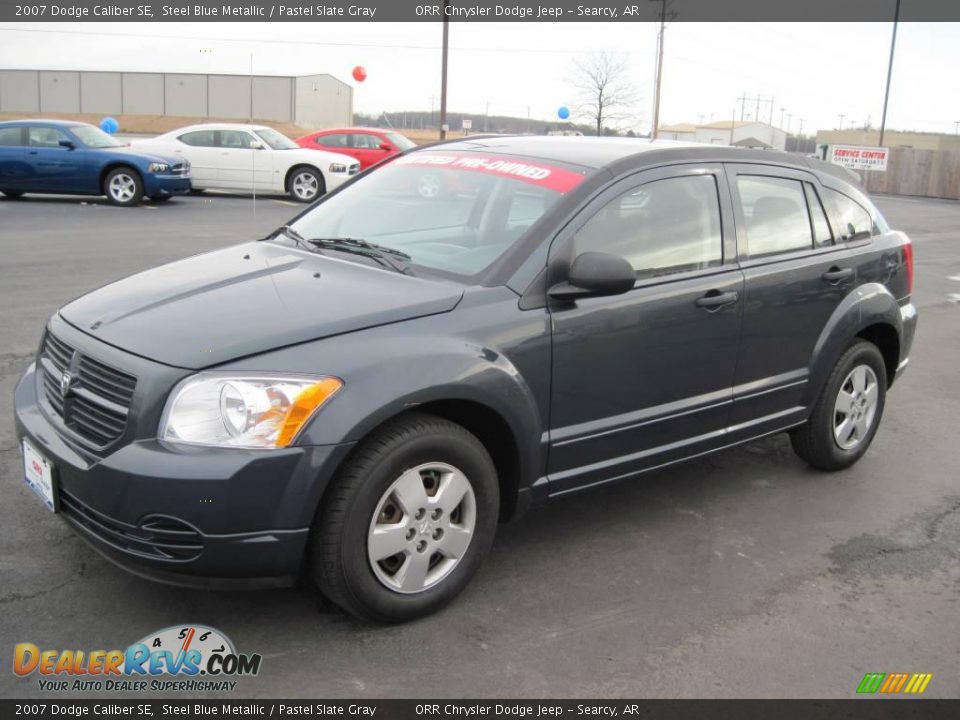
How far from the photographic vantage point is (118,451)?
2.97 metres

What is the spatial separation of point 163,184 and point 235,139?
2.88m

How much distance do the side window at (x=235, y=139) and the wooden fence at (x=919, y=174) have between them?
30.6 m

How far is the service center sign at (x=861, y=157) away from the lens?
40250mm

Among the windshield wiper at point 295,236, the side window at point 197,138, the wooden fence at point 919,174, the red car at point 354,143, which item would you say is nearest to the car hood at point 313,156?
the side window at point 197,138

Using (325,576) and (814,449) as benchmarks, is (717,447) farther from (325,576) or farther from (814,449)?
(325,576)

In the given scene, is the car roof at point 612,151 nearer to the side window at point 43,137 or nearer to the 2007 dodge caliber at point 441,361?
the 2007 dodge caliber at point 441,361

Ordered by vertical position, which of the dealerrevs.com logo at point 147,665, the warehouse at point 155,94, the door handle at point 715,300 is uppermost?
the warehouse at point 155,94

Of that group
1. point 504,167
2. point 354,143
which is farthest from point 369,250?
point 354,143

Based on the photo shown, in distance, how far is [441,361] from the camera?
323 cm

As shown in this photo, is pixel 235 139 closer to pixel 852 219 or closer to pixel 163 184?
pixel 163 184

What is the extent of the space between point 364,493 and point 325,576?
31cm

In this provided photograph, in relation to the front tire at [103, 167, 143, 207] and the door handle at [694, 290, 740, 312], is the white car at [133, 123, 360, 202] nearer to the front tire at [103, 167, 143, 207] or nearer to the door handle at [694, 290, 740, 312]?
the front tire at [103, 167, 143, 207]

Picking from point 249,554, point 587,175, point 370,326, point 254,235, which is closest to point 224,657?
point 249,554

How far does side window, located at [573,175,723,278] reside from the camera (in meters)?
3.88
